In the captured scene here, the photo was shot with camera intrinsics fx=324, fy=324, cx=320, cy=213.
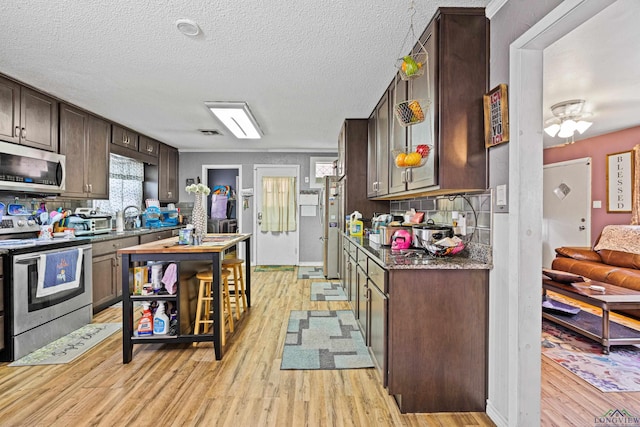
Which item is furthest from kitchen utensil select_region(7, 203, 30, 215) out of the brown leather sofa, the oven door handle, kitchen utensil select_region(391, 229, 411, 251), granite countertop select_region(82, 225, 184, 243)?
the brown leather sofa

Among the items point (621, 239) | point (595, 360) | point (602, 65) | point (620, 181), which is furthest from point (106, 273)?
point (620, 181)

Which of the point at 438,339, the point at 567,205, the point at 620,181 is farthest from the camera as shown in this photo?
the point at 567,205

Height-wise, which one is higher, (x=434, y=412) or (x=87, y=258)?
(x=87, y=258)

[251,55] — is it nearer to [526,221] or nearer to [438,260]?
[438,260]

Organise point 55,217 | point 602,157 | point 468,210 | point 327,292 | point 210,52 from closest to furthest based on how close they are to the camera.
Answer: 1. point 468,210
2. point 210,52
3. point 55,217
4. point 327,292
5. point 602,157

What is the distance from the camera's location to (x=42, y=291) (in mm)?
2727

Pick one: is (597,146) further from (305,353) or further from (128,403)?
(128,403)

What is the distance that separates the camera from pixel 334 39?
7.41 feet

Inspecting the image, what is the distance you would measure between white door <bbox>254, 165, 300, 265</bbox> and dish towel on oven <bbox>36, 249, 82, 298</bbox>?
3.52 meters

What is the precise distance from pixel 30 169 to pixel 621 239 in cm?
686

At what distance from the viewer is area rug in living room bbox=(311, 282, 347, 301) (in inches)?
167

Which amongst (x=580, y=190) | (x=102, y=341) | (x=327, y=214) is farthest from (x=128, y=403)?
(x=580, y=190)

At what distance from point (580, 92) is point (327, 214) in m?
3.56

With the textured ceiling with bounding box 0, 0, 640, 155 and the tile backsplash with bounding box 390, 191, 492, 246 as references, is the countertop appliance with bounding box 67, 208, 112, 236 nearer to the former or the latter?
the textured ceiling with bounding box 0, 0, 640, 155
